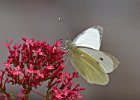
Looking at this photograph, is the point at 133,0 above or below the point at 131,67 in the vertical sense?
above

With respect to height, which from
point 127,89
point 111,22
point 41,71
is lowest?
point 127,89

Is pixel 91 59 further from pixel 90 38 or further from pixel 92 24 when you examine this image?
pixel 92 24

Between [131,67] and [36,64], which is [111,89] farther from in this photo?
[36,64]

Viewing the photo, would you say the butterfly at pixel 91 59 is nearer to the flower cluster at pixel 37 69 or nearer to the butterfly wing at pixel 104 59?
the butterfly wing at pixel 104 59

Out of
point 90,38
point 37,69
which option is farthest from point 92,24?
point 37,69

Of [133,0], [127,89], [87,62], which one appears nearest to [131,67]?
[127,89]

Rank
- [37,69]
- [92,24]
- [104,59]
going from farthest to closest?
[92,24] < [104,59] < [37,69]

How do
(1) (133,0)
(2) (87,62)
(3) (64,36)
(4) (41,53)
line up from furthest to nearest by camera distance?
(1) (133,0) → (3) (64,36) → (2) (87,62) → (4) (41,53)
